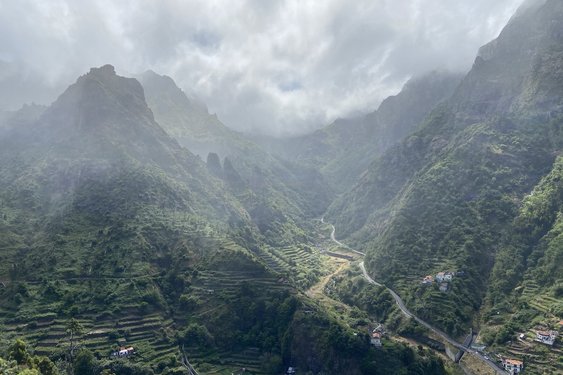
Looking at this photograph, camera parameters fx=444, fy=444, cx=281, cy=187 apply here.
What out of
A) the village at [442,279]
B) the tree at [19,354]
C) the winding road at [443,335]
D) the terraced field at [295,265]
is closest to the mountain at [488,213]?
the village at [442,279]

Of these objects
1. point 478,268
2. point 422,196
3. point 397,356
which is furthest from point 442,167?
point 397,356

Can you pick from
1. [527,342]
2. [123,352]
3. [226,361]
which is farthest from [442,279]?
[123,352]

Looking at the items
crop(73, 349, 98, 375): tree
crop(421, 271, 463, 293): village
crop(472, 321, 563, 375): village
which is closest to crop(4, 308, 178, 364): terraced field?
crop(73, 349, 98, 375): tree

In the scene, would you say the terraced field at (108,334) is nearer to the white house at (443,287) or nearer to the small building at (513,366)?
the white house at (443,287)

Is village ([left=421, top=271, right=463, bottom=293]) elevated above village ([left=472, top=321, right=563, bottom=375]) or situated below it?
above

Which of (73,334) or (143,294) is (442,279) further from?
(73,334)

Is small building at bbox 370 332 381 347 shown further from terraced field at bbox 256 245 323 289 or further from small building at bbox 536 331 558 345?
terraced field at bbox 256 245 323 289

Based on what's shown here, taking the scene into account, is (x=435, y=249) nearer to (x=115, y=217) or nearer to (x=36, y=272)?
(x=115, y=217)
